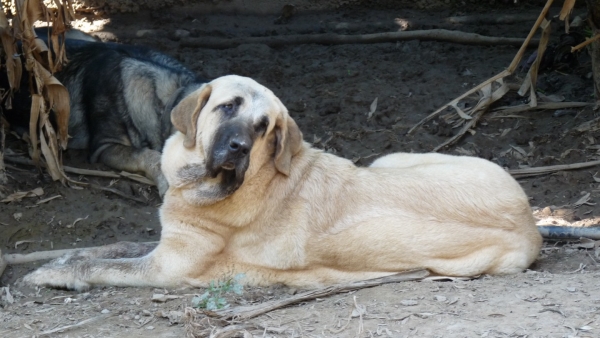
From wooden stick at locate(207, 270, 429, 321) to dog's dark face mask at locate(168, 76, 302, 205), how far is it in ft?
2.66

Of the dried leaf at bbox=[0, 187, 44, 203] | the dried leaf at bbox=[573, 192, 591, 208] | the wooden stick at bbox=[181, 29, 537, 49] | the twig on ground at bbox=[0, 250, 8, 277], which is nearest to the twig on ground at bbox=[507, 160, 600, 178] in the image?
the dried leaf at bbox=[573, 192, 591, 208]

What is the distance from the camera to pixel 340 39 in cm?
984

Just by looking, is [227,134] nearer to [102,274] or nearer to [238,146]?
[238,146]

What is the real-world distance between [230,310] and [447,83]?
198 inches

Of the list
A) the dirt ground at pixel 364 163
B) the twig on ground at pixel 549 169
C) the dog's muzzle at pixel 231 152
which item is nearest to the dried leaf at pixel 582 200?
the dirt ground at pixel 364 163

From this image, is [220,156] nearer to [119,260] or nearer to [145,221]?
[119,260]

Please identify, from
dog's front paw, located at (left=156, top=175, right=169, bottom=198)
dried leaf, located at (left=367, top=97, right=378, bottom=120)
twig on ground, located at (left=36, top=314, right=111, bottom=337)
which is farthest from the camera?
dried leaf, located at (left=367, top=97, right=378, bottom=120)

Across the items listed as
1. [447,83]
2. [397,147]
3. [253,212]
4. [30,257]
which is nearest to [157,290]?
[253,212]

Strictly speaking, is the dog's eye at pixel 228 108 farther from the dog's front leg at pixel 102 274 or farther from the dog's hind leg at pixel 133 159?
the dog's hind leg at pixel 133 159

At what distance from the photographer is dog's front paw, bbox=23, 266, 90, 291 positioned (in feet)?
17.7

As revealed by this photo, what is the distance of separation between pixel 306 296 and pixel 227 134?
41.9 inches

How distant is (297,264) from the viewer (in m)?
5.33

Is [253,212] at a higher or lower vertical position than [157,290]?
Answer: higher

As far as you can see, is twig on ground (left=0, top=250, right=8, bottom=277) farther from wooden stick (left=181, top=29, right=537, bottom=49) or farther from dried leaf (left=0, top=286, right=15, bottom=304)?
wooden stick (left=181, top=29, right=537, bottom=49)
